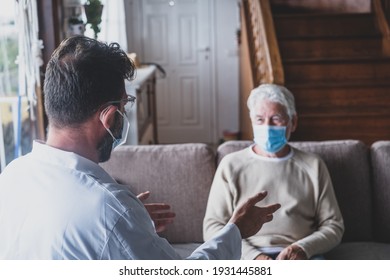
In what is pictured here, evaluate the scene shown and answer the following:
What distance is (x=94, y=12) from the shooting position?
1.96 m

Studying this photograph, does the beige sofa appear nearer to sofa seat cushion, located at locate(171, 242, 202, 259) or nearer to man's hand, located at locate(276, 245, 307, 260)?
sofa seat cushion, located at locate(171, 242, 202, 259)

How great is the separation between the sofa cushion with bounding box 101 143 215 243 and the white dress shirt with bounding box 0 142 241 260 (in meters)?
0.84

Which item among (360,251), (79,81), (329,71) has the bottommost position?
(360,251)

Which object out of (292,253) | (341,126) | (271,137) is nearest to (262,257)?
(292,253)

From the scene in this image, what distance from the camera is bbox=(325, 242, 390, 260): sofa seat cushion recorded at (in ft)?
5.17

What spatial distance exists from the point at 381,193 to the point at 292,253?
0.44 m

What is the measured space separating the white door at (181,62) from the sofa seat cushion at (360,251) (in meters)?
0.83

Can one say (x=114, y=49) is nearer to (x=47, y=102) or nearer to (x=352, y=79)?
(x=47, y=102)

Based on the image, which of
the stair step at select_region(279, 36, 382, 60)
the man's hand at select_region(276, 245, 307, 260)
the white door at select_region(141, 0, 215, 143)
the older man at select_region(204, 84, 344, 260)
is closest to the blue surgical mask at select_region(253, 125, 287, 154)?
the older man at select_region(204, 84, 344, 260)

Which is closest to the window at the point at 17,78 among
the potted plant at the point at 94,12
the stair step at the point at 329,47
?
the potted plant at the point at 94,12

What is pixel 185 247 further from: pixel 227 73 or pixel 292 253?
pixel 227 73

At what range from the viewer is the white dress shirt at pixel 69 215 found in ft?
2.56

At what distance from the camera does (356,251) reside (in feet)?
5.35
